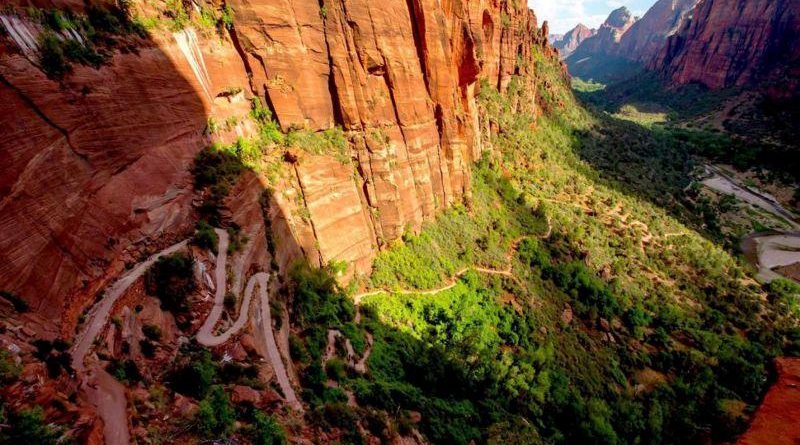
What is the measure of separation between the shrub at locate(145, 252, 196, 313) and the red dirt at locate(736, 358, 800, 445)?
2241 cm

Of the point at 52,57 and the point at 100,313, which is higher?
the point at 52,57

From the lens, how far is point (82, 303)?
52.4 feet

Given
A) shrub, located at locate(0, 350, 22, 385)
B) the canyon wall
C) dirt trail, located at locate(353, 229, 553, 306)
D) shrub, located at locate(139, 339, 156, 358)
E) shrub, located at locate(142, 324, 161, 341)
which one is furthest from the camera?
dirt trail, located at locate(353, 229, 553, 306)

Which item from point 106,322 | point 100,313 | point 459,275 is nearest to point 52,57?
point 100,313

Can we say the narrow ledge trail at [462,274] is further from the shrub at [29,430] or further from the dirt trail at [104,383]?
the shrub at [29,430]

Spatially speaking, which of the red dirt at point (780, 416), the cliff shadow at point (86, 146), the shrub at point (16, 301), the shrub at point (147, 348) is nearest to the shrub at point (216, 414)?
the shrub at point (147, 348)

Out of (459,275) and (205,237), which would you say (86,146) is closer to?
(205,237)

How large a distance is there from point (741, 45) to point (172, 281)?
21860 centimetres

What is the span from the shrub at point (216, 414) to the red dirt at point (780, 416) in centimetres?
1635

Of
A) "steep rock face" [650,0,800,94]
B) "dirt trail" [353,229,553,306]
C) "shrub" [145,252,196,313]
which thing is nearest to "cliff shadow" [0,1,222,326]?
"shrub" [145,252,196,313]

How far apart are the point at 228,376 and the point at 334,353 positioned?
10.6 meters

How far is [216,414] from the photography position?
15.1 meters

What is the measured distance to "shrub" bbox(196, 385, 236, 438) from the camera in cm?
1394

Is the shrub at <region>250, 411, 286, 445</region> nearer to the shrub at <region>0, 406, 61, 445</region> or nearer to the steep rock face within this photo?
the shrub at <region>0, 406, 61, 445</region>
